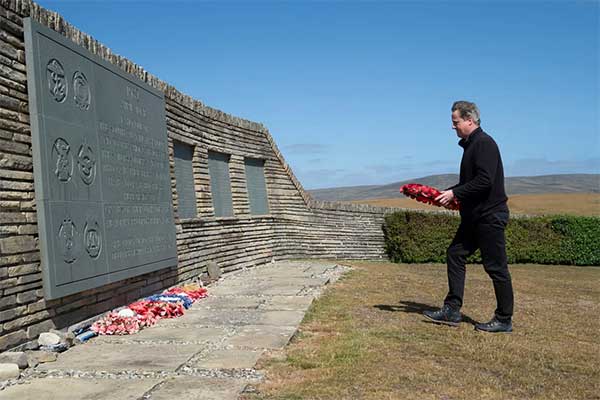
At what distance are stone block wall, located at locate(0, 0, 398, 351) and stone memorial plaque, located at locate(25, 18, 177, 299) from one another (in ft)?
0.39

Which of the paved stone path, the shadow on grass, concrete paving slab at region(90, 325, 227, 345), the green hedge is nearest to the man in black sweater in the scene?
the shadow on grass

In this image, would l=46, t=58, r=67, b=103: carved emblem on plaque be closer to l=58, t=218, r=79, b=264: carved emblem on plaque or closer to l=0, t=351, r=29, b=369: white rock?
l=58, t=218, r=79, b=264: carved emblem on plaque

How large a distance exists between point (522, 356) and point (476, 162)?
5.65 feet

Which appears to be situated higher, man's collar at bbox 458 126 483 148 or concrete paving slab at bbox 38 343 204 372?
man's collar at bbox 458 126 483 148

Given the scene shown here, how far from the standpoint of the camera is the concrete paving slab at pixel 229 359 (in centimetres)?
430

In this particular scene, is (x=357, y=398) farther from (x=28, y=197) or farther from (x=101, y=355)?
(x=28, y=197)

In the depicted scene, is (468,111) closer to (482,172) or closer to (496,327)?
(482,172)

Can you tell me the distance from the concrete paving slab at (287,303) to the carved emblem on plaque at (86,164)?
2.38m

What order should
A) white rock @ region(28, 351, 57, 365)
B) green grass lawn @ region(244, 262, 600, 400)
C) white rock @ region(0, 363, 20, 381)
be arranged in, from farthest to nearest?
white rock @ region(28, 351, 57, 365) → white rock @ region(0, 363, 20, 381) → green grass lawn @ region(244, 262, 600, 400)

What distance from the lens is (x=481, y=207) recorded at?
211 inches

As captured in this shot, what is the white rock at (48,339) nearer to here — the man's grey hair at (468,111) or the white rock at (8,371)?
the white rock at (8,371)

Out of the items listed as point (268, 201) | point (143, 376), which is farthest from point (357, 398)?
point (268, 201)

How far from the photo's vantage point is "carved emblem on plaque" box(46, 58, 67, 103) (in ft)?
17.0

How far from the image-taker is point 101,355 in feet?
15.5
